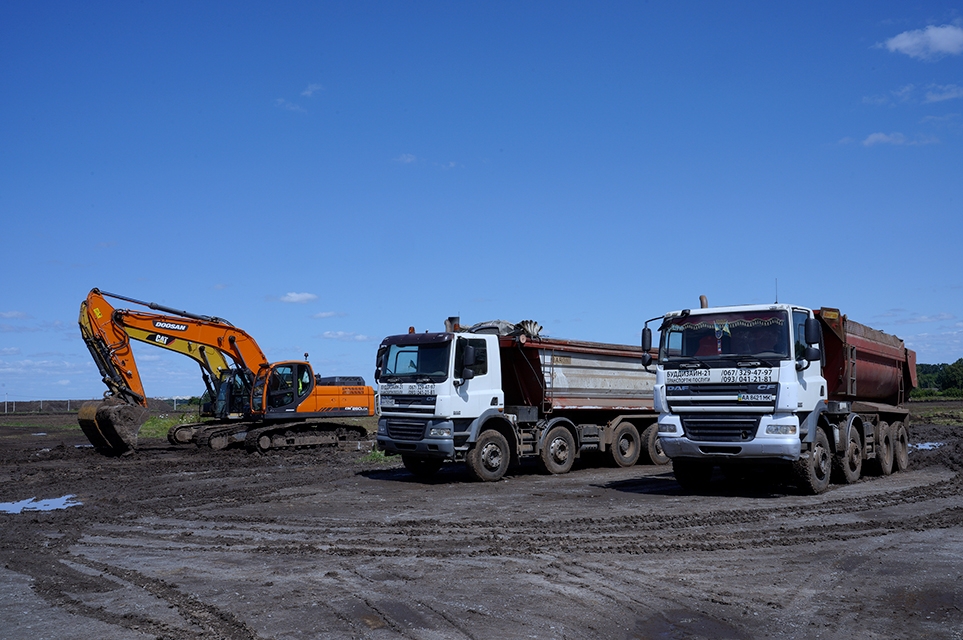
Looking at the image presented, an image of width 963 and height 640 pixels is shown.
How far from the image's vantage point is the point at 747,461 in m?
14.8

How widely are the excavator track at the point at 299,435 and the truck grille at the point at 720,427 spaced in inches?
609

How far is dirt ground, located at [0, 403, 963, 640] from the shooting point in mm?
7230

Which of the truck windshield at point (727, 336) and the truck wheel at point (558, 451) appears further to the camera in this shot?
the truck wheel at point (558, 451)

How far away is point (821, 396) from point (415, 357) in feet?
25.8

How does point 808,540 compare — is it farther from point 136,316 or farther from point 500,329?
point 136,316

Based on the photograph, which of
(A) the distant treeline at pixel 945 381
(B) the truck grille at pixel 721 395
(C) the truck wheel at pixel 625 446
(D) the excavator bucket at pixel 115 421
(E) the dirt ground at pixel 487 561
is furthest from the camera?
(A) the distant treeline at pixel 945 381

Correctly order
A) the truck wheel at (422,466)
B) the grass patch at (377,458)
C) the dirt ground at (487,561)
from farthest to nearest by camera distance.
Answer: the grass patch at (377,458)
the truck wheel at (422,466)
the dirt ground at (487,561)

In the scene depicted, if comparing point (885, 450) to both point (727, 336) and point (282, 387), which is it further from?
point (282, 387)

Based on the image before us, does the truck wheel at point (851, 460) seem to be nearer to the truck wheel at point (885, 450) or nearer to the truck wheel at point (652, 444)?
the truck wheel at point (885, 450)

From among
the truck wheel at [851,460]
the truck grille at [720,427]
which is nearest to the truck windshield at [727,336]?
the truck grille at [720,427]

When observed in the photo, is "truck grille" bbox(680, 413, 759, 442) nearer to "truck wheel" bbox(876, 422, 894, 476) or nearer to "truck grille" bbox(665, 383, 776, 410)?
"truck grille" bbox(665, 383, 776, 410)

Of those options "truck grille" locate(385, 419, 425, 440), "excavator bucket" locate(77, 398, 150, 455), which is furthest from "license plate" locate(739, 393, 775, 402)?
"excavator bucket" locate(77, 398, 150, 455)

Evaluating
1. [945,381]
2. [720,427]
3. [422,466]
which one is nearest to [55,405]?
[422,466]

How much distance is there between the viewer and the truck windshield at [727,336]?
14.6m
